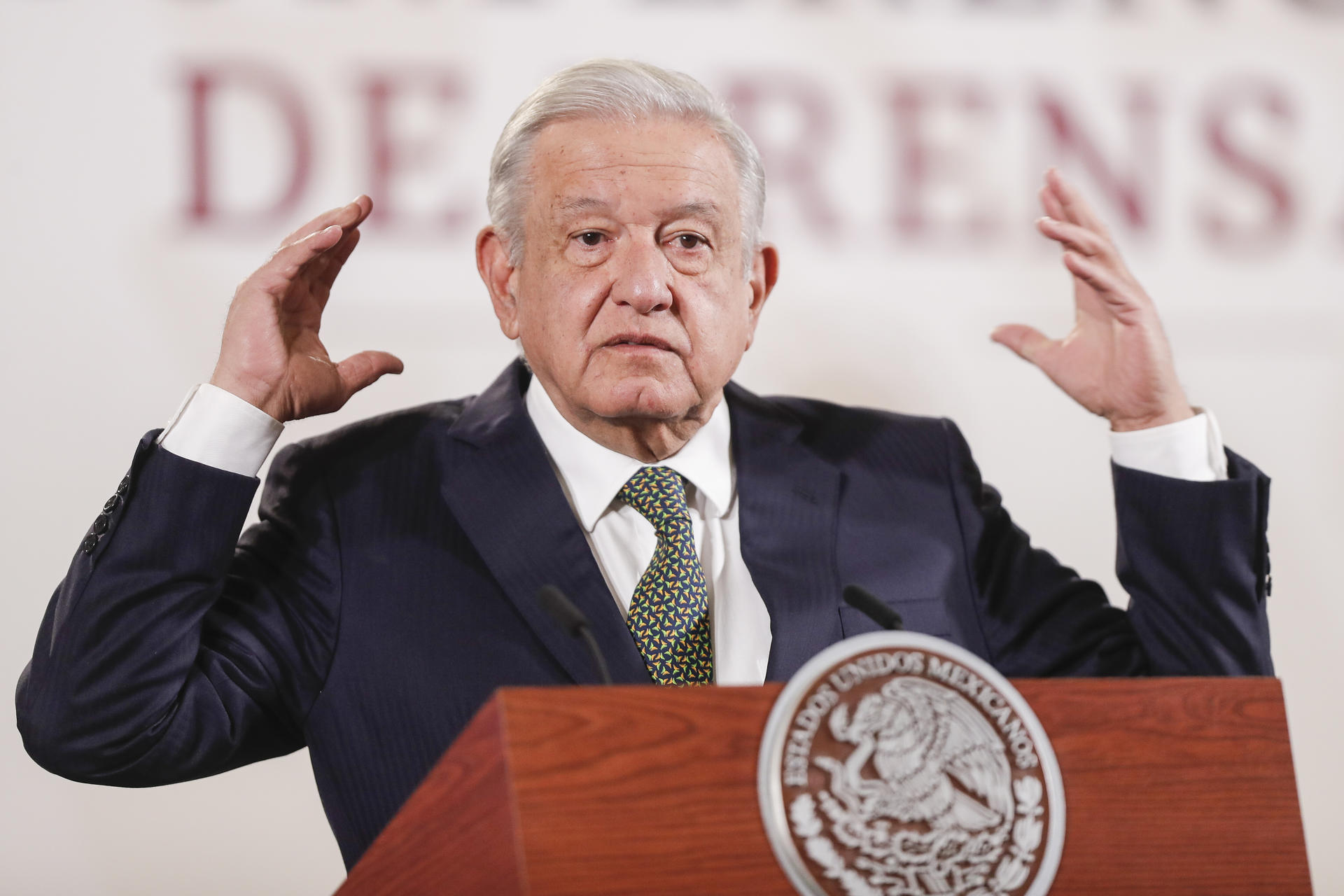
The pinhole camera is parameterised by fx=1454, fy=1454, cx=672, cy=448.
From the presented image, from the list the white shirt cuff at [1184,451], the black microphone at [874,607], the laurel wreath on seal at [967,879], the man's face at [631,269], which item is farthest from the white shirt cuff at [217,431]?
the white shirt cuff at [1184,451]

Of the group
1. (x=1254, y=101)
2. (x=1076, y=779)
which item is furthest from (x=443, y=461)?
(x=1254, y=101)

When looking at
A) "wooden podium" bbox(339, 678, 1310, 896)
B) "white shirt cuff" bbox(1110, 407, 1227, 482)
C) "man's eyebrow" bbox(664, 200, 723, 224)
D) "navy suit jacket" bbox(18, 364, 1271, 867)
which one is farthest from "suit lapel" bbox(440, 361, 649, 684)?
"white shirt cuff" bbox(1110, 407, 1227, 482)

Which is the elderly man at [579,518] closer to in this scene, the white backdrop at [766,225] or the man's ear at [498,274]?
the man's ear at [498,274]

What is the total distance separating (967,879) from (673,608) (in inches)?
27.2

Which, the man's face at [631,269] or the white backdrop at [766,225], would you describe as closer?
the man's face at [631,269]

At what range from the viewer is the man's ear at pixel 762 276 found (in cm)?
206

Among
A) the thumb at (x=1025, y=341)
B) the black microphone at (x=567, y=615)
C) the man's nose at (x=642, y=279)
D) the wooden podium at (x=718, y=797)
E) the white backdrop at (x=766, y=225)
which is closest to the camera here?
the wooden podium at (x=718, y=797)

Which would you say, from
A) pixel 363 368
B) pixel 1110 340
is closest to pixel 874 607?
pixel 1110 340

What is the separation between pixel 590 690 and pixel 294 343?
87 cm

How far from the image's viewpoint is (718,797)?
1038mm

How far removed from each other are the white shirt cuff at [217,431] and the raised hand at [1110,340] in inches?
36.9

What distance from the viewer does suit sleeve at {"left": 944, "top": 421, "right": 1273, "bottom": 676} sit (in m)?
1.67

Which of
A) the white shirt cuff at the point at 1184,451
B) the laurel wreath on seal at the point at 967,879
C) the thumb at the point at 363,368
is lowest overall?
the laurel wreath on seal at the point at 967,879

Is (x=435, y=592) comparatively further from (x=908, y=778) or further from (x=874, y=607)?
(x=908, y=778)
